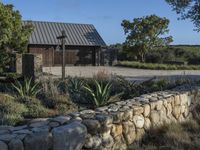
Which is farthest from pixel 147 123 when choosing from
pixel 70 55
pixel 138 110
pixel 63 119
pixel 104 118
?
pixel 70 55

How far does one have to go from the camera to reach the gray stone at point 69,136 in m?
6.19

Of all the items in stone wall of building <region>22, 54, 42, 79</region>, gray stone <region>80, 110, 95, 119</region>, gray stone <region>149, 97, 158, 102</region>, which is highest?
stone wall of building <region>22, 54, 42, 79</region>

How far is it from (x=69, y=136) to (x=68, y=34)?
40.7m

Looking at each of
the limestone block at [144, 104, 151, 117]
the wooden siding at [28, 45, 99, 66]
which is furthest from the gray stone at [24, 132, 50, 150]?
the wooden siding at [28, 45, 99, 66]

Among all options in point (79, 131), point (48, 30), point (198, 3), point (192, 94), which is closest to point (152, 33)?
point (48, 30)

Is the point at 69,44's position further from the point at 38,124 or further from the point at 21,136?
the point at 21,136

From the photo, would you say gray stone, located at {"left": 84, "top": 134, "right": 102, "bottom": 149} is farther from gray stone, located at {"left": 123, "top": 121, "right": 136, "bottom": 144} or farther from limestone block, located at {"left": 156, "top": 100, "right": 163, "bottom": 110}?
limestone block, located at {"left": 156, "top": 100, "right": 163, "bottom": 110}

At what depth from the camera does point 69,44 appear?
45.0 metres

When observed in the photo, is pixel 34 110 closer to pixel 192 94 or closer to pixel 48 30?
pixel 192 94

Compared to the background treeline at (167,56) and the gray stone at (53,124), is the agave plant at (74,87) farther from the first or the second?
the background treeline at (167,56)

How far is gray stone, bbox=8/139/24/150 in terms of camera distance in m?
5.56

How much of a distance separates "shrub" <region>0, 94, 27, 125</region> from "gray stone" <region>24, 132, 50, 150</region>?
1.96 meters

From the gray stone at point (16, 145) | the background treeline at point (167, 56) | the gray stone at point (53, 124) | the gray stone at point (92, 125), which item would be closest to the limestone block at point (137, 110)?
the gray stone at point (92, 125)

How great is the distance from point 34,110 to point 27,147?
3.53 m
